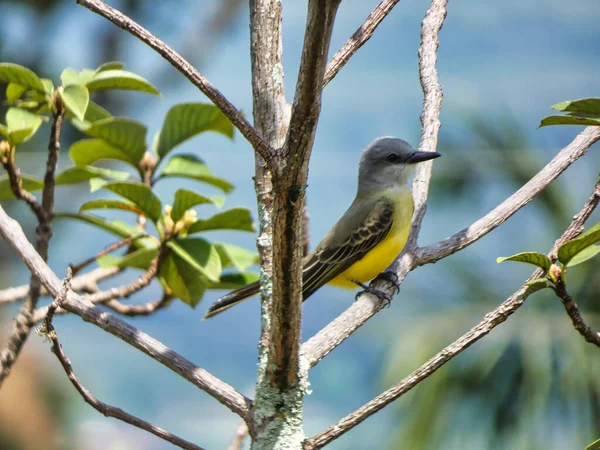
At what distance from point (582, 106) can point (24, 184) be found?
3.48ft

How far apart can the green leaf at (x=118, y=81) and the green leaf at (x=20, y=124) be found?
0.12 metres

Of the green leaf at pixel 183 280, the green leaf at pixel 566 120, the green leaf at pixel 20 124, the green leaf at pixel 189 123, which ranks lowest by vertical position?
the green leaf at pixel 566 120

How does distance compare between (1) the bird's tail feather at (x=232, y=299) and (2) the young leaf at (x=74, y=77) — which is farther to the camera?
(1) the bird's tail feather at (x=232, y=299)

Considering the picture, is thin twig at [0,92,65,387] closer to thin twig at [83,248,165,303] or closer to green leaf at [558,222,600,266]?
thin twig at [83,248,165,303]

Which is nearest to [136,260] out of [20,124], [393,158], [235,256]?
[235,256]

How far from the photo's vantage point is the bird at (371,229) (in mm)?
2070

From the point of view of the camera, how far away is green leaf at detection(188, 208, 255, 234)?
1388 millimetres

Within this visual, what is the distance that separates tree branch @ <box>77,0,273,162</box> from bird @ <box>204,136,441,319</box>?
4.08 ft

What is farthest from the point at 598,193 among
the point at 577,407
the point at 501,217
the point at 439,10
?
the point at 577,407

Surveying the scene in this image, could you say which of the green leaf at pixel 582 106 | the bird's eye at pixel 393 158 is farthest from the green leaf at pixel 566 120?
the bird's eye at pixel 393 158

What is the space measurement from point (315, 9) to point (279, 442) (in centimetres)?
55

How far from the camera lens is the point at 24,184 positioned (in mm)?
1455

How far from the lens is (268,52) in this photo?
104cm

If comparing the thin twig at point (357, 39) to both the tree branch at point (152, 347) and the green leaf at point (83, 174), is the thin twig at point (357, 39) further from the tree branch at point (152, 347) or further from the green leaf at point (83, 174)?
the green leaf at point (83, 174)
